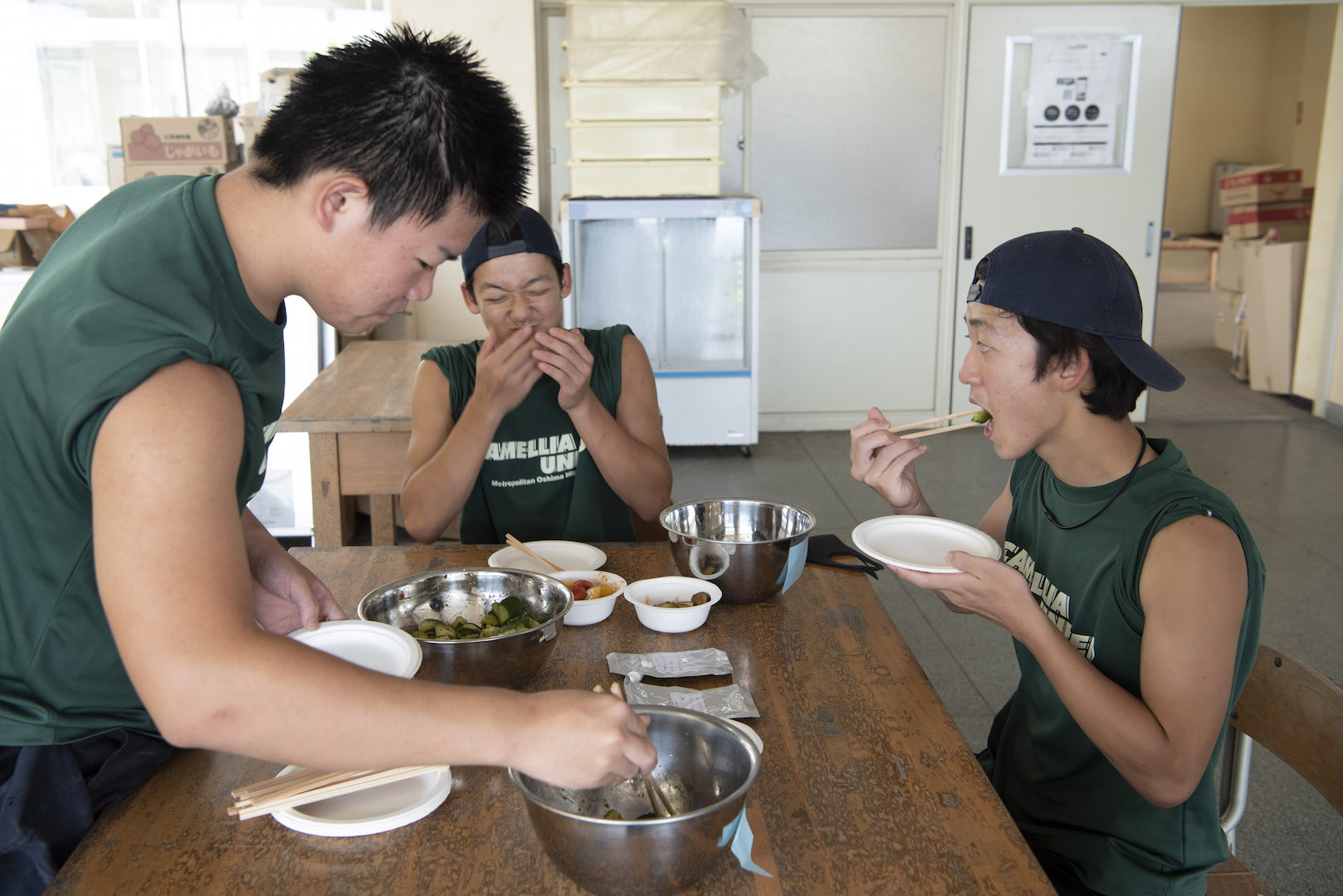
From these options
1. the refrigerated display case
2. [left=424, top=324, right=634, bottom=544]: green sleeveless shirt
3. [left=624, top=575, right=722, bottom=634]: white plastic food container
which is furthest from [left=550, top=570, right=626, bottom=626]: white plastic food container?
the refrigerated display case

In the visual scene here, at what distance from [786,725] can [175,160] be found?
14.0 ft

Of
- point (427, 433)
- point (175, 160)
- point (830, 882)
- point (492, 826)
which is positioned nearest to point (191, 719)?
point (492, 826)

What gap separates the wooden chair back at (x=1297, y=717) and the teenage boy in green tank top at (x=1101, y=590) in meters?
0.05

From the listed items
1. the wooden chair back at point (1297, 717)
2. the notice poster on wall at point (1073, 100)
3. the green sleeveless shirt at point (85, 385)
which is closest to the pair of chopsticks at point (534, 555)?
the green sleeveless shirt at point (85, 385)

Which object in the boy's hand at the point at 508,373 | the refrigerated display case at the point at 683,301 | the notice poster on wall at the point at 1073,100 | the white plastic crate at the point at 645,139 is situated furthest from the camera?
the notice poster on wall at the point at 1073,100

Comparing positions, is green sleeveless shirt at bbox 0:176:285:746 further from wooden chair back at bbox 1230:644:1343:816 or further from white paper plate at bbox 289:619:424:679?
wooden chair back at bbox 1230:644:1343:816

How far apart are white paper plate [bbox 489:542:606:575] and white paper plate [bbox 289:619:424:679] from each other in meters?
0.43

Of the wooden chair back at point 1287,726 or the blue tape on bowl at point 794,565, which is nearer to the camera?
the wooden chair back at point 1287,726

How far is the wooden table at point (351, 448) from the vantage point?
2.63 meters

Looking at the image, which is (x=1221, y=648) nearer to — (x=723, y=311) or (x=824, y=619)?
(x=824, y=619)

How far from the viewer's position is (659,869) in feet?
2.70

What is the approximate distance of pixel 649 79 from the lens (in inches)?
167

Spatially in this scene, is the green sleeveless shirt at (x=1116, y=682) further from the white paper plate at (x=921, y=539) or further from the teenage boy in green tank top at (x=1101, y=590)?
the white paper plate at (x=921, y=539)

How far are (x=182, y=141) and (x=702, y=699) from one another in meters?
4.17
